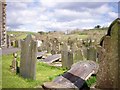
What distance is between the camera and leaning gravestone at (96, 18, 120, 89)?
648 centimetres

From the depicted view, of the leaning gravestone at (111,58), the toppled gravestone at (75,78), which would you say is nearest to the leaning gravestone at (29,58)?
the toppled gravestone at (75,78)

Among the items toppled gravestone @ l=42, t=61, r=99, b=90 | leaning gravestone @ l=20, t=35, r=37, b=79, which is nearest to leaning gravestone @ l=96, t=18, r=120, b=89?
toppled gravestone @ l=42, t=61, r=99, b=90

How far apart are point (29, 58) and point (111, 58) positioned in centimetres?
506

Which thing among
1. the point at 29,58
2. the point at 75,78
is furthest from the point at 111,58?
the point at 29,58

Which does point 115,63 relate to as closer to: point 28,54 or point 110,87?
point 110,87

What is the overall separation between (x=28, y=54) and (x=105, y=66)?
4951mm

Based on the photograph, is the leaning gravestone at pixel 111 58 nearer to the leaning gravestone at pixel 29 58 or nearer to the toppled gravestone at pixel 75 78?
the toppled gravestone at pixel 75 78

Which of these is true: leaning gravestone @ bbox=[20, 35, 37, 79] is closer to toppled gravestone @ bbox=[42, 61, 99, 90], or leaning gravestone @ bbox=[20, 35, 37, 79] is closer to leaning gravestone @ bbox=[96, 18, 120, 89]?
toppled gravestone @ bbox=[42, 61, 99, 90]

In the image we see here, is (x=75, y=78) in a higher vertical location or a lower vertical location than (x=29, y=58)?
lower

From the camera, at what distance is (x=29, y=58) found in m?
11.0

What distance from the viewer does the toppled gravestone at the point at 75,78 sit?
743 centimetres

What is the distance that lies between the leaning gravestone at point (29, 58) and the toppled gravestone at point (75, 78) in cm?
196

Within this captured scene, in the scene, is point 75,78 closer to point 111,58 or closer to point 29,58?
point 111,58

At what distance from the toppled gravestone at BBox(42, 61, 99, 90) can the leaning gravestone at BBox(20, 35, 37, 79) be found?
196cm
